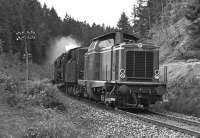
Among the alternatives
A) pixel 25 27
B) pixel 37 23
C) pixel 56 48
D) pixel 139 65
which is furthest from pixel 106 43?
pixel 56 48

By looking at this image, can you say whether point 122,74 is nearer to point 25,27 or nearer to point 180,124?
point 180,124

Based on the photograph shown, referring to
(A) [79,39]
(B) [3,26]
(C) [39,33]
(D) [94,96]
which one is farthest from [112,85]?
(A) [79,39]

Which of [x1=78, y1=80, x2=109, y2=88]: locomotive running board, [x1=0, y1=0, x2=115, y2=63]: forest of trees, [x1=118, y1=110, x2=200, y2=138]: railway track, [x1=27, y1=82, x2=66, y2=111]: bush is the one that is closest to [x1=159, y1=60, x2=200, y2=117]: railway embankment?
[x1=118, y1=110, x2=200, y2=138]: railway track

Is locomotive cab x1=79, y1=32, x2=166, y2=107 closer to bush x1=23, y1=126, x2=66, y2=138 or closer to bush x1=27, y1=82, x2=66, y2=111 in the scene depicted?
bush x1=27, y1=82, x2=66, y2=111

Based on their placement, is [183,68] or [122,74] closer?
[122,74]

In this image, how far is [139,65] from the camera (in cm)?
1658

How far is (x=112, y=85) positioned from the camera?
16.6 metres

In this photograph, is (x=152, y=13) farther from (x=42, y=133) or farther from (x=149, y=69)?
(x=42, y=133)

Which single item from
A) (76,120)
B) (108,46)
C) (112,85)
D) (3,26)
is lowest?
(76,120)

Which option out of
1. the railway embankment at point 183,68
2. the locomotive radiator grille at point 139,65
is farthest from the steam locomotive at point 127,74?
the railway embankment at point 183,68

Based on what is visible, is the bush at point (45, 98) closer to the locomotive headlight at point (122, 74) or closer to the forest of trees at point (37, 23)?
the locomotive headlight at point (122, 74)

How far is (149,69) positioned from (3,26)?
6073 centimetres

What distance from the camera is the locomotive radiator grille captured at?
16.5 metres

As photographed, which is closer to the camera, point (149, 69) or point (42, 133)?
point (42, 133)
